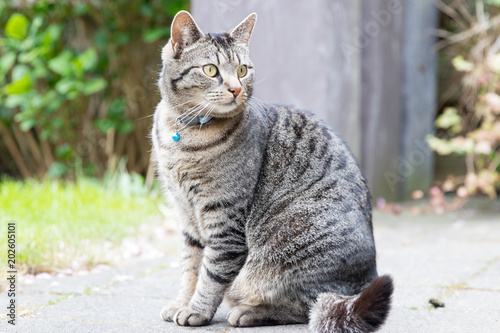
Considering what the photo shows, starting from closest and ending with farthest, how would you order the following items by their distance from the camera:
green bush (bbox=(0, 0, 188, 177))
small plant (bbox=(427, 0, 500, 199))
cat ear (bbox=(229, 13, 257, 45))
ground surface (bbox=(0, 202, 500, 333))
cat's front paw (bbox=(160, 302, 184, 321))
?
ground surface (bbox=(0, 202, 500, 333)), cat's front paw (bbox=(160, 302, 184, 321)), cat ear (bbox=(229, 13, 257, 45)), small plant (bbox=(427, 0, 500, 199)), green bush (bbox=(0, 0, 188, 177))

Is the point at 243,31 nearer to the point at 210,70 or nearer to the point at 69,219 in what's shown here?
the point at 210,70

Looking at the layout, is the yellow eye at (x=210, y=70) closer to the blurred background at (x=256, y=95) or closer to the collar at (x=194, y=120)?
the collar at (x=194, y=120)

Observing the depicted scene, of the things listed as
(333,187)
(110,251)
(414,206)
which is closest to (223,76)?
(333,187)

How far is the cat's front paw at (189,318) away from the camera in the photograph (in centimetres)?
210

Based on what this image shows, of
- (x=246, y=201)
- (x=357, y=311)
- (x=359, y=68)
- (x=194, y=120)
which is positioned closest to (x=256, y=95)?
(x=359, y=68)

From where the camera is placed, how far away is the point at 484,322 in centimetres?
206

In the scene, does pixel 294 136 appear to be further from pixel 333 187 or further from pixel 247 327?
pixel 247 327

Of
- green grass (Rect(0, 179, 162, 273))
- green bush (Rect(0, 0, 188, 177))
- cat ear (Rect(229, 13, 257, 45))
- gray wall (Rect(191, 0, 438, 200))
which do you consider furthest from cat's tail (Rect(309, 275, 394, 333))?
green bush (Rect(0, 0, 188, 177))

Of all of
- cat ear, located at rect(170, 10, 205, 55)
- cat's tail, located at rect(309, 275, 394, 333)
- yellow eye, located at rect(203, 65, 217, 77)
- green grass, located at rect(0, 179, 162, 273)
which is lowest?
green grass, located at rect(0, 179, 162, 273)

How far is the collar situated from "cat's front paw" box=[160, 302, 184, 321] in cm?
69

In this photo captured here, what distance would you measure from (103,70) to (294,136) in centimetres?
365

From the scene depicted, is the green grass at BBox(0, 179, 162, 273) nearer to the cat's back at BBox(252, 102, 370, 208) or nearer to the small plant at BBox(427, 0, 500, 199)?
the cat's back at BBox(252, 102, 370, 208)

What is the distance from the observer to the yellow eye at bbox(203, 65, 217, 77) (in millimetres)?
2158

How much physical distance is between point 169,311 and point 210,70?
906 millimetres
